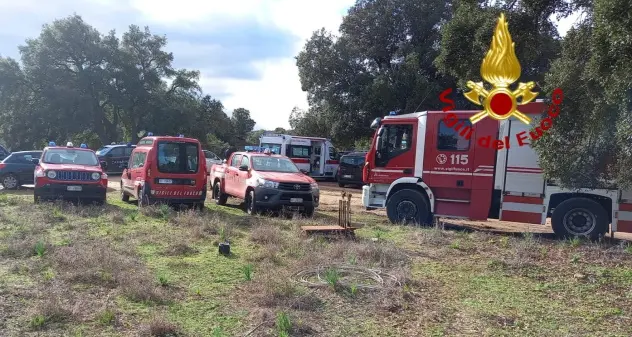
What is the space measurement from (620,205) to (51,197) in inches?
513

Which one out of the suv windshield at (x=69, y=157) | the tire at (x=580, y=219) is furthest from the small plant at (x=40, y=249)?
the tire at (x=580, y=219)

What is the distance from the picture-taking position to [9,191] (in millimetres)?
17359

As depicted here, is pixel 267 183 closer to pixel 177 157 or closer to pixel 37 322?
pixel 177 157

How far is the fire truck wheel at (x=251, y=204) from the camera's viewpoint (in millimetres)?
12581

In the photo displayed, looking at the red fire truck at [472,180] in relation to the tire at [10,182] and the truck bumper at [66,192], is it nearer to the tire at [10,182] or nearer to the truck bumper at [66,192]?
the truck bumper at [66,192]

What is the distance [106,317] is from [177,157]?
8159mm

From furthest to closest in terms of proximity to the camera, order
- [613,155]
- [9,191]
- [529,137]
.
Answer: [9,191] < [529,137] < [613,155]

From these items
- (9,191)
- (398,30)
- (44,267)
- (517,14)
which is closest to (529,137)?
(517,14)

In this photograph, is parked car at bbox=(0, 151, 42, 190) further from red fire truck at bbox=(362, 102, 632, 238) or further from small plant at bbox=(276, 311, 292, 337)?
small plant at bbox=(276, 311, 292, 337)

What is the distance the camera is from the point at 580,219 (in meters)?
10.4

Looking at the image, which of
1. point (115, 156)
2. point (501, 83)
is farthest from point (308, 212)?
point (115, 156)

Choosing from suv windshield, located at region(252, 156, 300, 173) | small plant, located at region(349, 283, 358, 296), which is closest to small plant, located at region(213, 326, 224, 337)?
small plant, located at region(349, 283, 358, 296)

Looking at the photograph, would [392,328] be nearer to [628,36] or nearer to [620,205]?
[628,36]

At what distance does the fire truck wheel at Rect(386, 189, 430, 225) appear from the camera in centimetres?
1163
